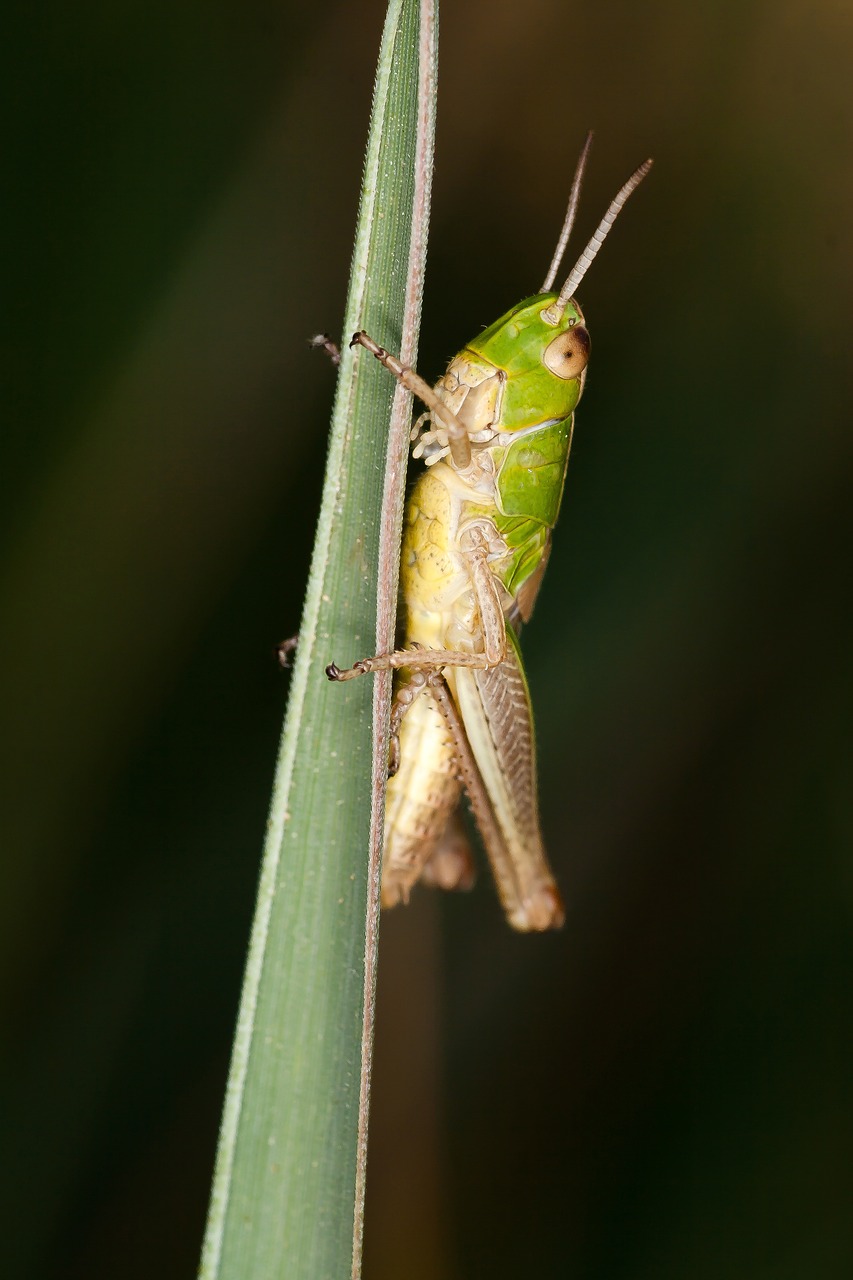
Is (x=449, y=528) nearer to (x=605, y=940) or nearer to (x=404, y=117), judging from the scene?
(x=404, y=117)

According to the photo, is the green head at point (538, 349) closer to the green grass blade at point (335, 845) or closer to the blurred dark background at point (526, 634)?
the green grass blade at point (335, 845)

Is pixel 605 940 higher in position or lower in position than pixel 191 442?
lower

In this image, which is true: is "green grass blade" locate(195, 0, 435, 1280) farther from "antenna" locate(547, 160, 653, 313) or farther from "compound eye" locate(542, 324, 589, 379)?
"compound eye" locate(542, 324, 589, 379)

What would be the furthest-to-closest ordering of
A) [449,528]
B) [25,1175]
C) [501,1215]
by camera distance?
1. [501,1215]
2. [25,1175]
3. [449,528]

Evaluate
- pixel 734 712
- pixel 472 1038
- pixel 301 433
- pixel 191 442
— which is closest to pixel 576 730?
pixel 734 712

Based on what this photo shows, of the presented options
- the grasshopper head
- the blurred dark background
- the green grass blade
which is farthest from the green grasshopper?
the blurred dark background

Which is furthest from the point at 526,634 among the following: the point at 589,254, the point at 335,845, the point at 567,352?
the point at 335,845
